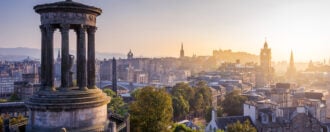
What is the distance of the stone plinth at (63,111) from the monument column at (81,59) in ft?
1.51

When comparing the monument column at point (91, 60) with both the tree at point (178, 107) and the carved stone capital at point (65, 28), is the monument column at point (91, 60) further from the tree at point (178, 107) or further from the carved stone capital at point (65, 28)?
the tree at point (178, 107)

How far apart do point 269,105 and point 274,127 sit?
626 centimetres


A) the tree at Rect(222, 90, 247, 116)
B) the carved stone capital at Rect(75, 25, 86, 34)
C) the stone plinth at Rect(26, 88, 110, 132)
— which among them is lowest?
the tree at Rect(222, 90, 247, 116)

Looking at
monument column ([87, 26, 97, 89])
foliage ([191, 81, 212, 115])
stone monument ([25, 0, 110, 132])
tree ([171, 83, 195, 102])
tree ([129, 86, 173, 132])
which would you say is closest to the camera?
stone monument ([25, 0, 110, 132])

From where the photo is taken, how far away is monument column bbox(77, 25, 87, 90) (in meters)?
15.3

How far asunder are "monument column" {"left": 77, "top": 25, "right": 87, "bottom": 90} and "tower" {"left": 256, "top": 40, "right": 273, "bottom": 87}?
119 m


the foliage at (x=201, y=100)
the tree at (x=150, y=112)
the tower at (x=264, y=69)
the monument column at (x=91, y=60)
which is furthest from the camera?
A: the tower at (x=264, y=69)

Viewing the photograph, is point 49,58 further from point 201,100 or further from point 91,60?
point 201,100

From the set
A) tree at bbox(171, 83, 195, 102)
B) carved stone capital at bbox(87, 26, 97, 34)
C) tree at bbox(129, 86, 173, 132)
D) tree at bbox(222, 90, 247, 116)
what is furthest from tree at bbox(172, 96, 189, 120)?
carved stone capital at bbox(87, 26, 97, 34)

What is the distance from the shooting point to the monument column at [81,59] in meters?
15.3

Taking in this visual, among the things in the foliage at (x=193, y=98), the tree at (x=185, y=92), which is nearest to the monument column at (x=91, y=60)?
the foliage at (x=193, y=98)

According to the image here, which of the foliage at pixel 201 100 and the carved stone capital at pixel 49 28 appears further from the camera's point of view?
the foliage at pixel 201 100

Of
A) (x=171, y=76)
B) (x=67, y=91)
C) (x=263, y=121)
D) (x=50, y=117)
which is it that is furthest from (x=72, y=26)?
(x=171, y=76)

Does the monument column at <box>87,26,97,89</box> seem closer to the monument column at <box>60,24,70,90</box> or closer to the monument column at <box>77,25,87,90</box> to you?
the monument column at <box>77,25,87,90</box>
